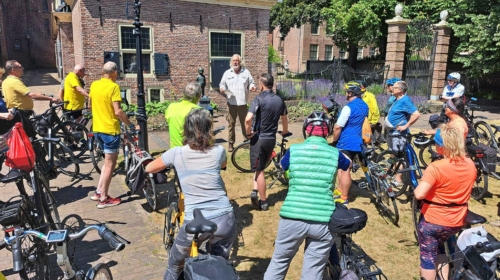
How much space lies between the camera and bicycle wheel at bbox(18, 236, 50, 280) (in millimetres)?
3404

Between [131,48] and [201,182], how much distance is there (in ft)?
37.2

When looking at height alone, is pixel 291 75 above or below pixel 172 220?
above

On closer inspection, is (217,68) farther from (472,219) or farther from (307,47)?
(307,47)

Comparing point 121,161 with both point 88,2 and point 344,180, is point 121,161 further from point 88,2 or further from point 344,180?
point 88,2

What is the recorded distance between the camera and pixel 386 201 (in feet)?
18.5

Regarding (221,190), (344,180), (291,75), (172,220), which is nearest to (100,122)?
(172,220)

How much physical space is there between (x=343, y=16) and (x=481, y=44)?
8607 millimetres

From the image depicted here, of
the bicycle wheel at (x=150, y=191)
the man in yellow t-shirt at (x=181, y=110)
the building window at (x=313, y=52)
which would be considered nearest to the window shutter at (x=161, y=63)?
the bicycle wheel at (x=150, y=191)

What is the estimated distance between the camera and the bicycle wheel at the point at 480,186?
6191mm

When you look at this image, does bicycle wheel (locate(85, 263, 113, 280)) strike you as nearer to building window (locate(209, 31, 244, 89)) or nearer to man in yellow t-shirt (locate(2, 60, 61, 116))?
man in yellow t-shirt (locate(2, 60, 61, 116))

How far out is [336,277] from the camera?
3553 millimetres

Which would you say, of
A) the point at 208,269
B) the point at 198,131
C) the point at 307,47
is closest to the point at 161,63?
the point at 198,131

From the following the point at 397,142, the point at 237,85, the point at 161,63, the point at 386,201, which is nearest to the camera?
the point at 386,201

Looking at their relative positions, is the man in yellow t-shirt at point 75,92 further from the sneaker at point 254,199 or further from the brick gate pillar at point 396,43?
the brick gate pillar at point 396,43
